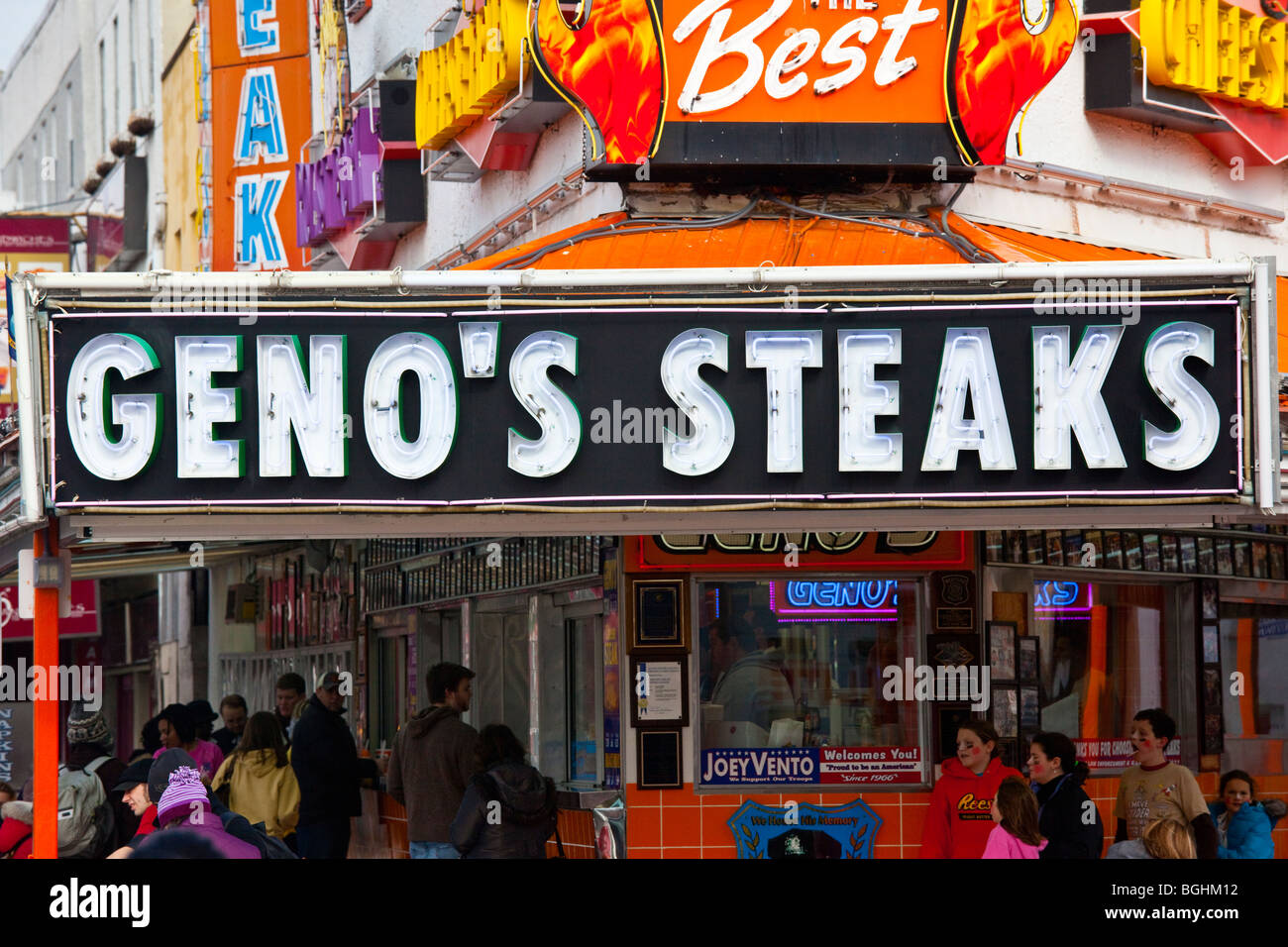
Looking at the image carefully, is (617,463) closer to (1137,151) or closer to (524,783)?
(524,783)

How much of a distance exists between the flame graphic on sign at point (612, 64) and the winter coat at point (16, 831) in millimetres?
5456

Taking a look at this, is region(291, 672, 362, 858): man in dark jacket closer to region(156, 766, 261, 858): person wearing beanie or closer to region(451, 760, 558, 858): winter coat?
region(451, 760, 558, 858): winter coat

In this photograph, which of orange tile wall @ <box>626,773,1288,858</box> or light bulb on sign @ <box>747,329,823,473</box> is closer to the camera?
light bulb on sign @ <box>747,329,823,473</box>

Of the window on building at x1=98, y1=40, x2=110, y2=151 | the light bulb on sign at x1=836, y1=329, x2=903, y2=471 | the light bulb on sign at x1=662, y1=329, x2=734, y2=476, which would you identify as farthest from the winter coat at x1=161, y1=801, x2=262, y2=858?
the window on building at x1=98, y1=40, x2=110, y2=151

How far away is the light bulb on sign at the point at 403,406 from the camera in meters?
9.20

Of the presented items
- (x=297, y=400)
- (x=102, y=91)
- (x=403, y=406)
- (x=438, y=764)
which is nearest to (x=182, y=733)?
(x=438, y=764)

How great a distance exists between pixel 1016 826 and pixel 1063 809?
2.09 feet

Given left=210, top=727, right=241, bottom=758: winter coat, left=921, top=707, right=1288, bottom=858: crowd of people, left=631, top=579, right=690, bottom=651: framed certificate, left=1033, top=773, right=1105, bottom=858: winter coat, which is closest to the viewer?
left=1033, top=773, right=1105, bottom=858: winter coat

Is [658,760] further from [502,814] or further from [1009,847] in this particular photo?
[1009,847]

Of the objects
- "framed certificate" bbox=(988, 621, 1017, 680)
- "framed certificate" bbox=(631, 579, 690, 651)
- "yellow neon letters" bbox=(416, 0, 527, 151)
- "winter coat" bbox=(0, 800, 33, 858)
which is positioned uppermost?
"yellow neon letters" bbox=(416, 0, 527, 151)

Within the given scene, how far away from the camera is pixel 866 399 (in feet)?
30.4

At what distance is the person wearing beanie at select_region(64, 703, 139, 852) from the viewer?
40.3ft

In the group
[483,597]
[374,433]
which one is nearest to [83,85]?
[483,597]

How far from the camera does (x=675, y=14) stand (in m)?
12.0
